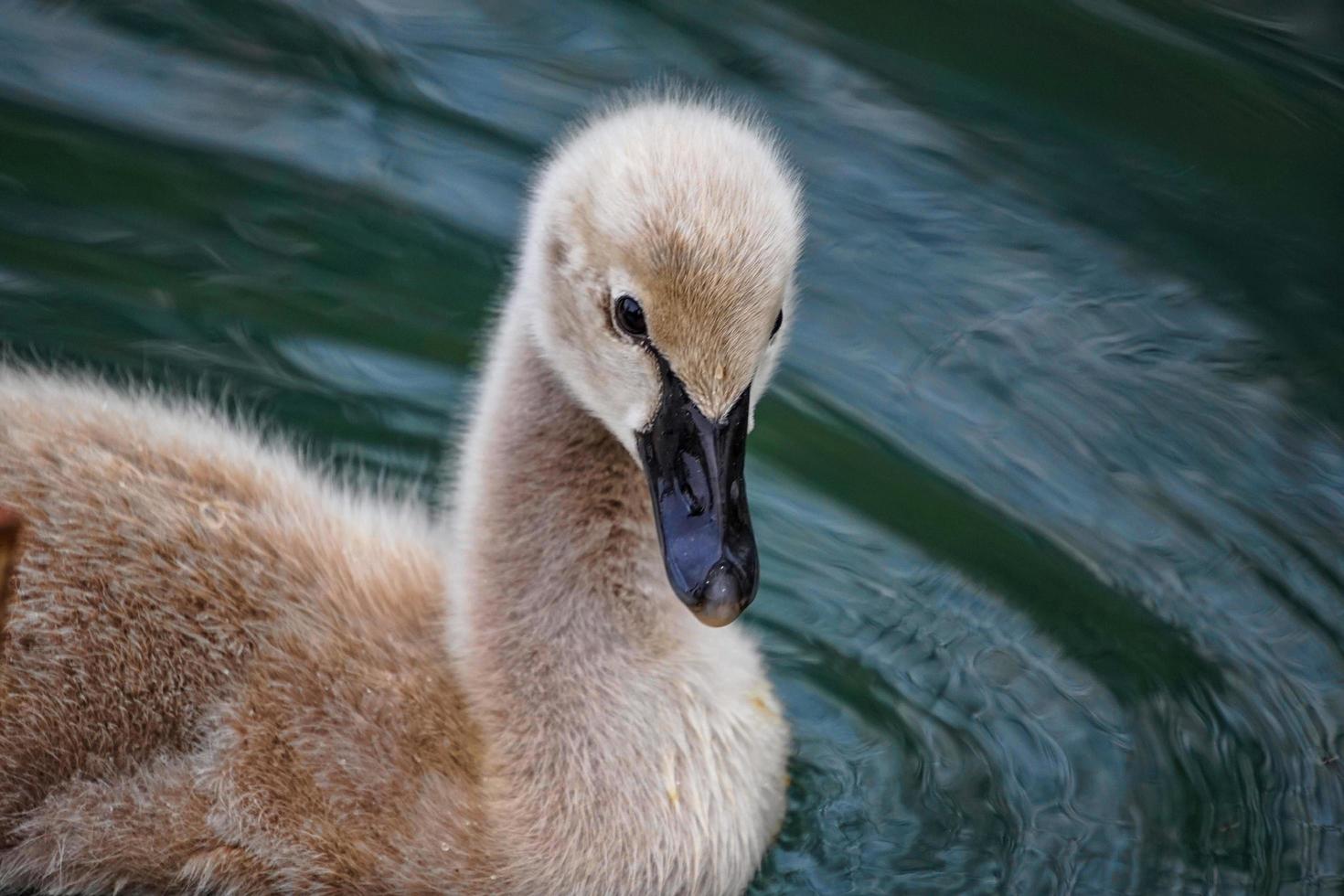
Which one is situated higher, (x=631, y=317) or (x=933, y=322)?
(x=631, y=317)

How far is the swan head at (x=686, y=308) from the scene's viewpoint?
3656 millimetres

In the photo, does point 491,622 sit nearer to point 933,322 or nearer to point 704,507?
point 704,507

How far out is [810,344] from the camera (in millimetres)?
5715

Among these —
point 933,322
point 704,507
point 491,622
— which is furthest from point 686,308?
point 933,322

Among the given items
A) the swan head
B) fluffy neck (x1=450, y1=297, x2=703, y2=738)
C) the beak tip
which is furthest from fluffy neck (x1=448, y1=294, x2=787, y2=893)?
the beak tip

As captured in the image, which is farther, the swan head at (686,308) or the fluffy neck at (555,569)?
the fluffy neck at (555,569)

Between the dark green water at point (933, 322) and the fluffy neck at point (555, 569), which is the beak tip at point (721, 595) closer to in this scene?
the fluffy neck at point (555, 569)

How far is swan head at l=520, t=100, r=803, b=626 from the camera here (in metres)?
3.66

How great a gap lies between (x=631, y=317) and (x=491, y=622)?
2.50ft

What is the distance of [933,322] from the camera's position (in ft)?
19.0

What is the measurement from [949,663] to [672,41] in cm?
250

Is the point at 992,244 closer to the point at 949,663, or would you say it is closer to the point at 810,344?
the point at 810,344

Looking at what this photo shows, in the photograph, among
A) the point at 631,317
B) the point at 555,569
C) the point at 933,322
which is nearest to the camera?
the point at 631,317

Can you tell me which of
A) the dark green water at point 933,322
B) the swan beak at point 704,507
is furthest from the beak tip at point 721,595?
the dark green water at point 933,322
